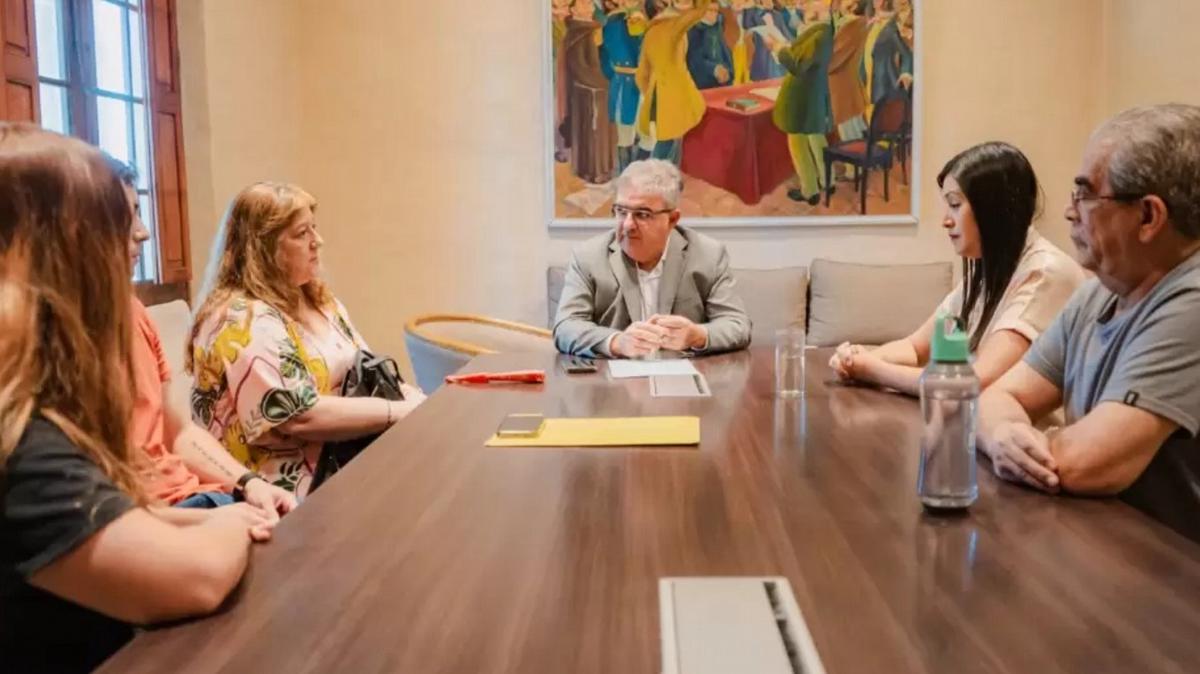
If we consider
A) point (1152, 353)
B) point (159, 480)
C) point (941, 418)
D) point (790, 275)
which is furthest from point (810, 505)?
point (790, 275)

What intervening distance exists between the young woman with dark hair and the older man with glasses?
15.9 inches

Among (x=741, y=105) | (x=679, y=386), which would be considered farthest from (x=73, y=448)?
(x=741, y=105)

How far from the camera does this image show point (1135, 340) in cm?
133

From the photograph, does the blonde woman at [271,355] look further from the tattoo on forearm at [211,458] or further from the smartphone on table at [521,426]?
the smartphone on table at [521,426]

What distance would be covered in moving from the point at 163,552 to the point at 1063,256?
179cm

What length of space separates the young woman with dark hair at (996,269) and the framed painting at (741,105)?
2.20 meters

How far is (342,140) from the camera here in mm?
4461

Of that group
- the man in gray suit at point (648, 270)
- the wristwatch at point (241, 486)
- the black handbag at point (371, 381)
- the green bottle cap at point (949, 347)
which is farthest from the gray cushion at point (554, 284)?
the green bottle cap at point (949, 347)

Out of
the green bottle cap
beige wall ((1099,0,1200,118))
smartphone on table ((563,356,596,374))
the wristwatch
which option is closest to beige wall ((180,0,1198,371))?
beige wall ((1099,0,1200,118))

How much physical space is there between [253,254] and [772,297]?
2.62m

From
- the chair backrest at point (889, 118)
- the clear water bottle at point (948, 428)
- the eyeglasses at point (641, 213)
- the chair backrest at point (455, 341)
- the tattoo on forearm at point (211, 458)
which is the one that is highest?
the chair backrest at point (889, 118)

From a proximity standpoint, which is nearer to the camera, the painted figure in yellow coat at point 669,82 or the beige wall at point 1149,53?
the beige wall at point 1149,53

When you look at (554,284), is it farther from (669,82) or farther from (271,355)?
(271,355)

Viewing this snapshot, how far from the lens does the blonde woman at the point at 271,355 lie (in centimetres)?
196
